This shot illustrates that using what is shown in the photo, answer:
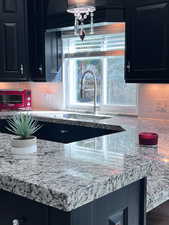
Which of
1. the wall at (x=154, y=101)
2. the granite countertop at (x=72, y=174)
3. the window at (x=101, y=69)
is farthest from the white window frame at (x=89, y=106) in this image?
the granite countertop at (x=72, y=174)

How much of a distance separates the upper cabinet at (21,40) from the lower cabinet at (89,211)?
2.85 m

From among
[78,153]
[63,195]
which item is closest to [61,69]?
[78,153]

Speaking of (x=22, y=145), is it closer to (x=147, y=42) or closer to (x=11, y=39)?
(x=147, y=42)

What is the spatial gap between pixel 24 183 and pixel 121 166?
13.8 inches

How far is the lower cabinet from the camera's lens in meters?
0.93

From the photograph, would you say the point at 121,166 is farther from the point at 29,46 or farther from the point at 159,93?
the point at 29,46

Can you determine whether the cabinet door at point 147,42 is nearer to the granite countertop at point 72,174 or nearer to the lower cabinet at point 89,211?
the granite countertop at point 72,174

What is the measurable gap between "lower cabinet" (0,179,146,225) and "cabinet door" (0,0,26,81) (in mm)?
2918

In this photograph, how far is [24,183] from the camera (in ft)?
3.22

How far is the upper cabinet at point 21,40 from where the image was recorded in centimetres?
378

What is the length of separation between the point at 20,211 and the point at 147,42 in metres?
2.18

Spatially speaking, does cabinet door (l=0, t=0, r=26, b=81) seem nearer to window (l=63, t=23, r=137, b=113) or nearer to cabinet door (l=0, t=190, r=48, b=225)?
window (l=63, t=23, r=137, b=113)

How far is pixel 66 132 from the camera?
130 inches

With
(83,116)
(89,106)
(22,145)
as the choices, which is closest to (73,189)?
(22,145)
